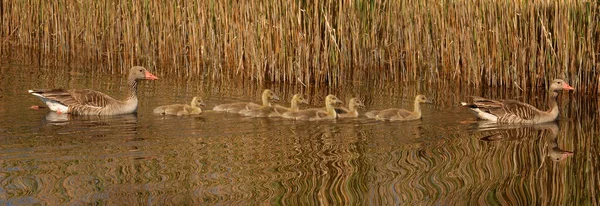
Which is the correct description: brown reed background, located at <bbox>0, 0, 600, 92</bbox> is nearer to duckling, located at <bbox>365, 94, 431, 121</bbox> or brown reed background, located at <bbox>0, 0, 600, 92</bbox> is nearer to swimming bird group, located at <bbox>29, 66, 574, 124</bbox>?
swimming bird group, located at <bbox>29, 66, 574, 124</bbox>

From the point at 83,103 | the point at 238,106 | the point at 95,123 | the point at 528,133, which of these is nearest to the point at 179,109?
the point at 238,106

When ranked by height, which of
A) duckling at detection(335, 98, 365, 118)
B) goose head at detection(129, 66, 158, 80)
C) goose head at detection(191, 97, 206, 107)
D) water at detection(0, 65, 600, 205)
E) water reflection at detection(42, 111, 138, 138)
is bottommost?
water at detection(0, 65, 600, 205)

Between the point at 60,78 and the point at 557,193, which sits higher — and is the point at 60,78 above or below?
above

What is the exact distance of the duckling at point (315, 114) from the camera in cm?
1458

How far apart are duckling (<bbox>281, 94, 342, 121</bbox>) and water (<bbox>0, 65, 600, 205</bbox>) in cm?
20

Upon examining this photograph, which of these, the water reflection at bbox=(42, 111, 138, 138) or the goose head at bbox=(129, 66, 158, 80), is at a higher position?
the goose head at bbox=(129, 66, 158, 80)

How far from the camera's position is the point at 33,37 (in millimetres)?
23312

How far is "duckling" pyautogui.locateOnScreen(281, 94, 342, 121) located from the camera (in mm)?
14578

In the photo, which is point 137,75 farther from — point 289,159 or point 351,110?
point 289,159

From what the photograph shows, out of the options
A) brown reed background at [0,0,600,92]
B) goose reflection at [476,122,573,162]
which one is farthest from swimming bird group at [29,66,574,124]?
brown reed background at [0,0,600,92]

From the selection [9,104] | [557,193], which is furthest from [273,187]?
[9,104]

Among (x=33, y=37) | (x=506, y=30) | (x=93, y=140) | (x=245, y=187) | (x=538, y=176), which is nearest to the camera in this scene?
(x=245, y=187)

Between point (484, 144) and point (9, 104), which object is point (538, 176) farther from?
point (9, 104)

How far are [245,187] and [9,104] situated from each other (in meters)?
6.69
